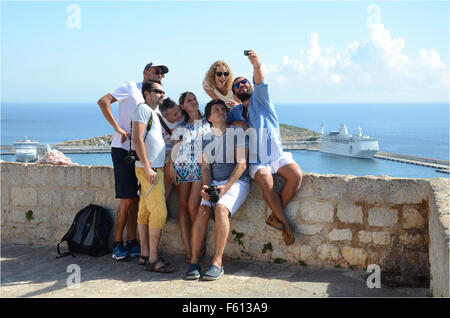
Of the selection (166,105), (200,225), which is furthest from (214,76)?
(200,225)

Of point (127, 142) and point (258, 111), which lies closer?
point (258, 111)

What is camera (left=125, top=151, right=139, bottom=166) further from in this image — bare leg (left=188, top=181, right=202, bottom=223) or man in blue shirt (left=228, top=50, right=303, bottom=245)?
man in blue shirt (left=228, top=50, right=303, bottom=245)

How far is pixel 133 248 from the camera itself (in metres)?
4.46

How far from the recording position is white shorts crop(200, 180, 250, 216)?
150 inches

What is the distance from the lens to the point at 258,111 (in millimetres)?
3836

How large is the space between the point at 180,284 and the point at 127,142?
1.40 metres

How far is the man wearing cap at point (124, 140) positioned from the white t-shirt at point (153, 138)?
24 cm

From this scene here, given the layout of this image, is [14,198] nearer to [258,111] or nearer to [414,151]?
[258,111]

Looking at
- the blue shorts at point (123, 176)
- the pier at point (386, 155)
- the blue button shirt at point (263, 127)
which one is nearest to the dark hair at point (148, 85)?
the blue shorts at point (123, 176)

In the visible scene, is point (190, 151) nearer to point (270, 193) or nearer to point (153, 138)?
point (153, 138)

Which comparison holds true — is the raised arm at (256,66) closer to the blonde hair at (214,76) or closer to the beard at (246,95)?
the beard at (246,95)

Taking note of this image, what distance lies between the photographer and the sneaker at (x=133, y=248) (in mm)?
4414

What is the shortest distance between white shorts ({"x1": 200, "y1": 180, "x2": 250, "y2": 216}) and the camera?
724mm
